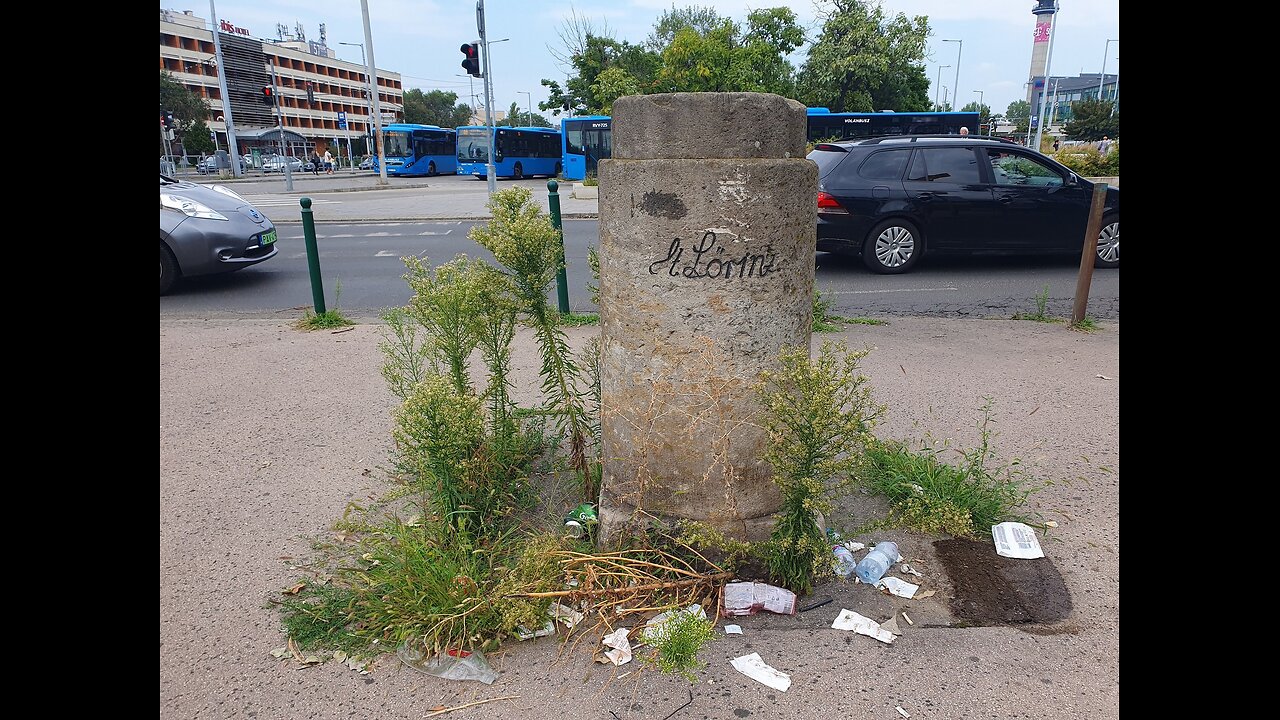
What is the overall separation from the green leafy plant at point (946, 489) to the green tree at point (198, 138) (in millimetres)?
59220

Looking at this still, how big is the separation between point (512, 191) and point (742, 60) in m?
22.8

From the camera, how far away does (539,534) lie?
3328 mm

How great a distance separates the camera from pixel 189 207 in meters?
9.26

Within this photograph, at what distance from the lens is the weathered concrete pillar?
112 inches

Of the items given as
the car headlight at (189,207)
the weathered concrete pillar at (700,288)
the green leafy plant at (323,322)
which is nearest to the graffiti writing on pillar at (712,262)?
the weathered concrete pillar at (700,288)

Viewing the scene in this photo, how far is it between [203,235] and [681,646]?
8866 mm

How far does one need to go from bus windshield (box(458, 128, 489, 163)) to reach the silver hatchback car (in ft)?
97.6

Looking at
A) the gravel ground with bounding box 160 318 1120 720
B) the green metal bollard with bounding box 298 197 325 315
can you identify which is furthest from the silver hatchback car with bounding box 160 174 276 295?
the gravel ground with bounding box 160 318 1120 720

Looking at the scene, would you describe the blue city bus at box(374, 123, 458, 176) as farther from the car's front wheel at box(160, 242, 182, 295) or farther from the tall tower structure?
the car's front wheel at box(160, 242, 182, 295)

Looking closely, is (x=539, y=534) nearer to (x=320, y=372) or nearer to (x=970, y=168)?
(x=320, y=372)

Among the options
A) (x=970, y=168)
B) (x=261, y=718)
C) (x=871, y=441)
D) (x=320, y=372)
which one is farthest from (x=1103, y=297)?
(x=261, y=718)

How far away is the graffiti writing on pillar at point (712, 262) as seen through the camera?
288 centimetres

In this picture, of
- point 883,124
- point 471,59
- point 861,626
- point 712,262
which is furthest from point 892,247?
point 883,124

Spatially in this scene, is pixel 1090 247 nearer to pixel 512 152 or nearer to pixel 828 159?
pixel 828 159
